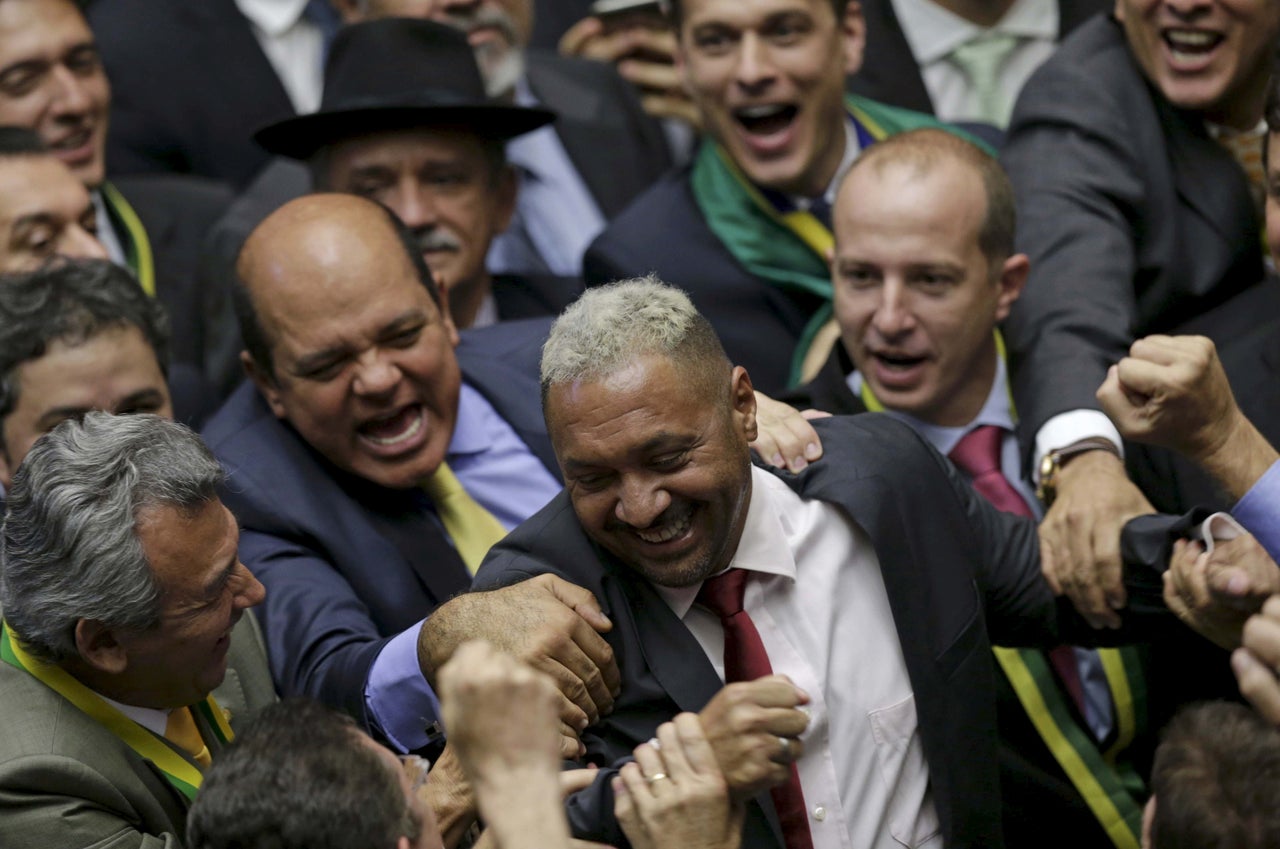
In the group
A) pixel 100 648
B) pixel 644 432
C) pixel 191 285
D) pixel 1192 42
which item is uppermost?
pixel 1192 42

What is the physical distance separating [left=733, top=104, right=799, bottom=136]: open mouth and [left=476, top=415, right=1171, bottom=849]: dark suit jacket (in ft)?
5.32

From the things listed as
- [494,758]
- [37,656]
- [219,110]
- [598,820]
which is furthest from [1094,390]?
[219,110]

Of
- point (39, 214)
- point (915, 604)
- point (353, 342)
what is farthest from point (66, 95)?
point (915, 604)

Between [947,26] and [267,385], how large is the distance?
101 inches

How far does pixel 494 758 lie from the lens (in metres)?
2.18

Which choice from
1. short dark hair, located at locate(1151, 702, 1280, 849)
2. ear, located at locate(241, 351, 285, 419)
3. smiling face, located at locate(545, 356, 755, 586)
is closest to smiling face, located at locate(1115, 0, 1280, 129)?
smiling face, located at locate(545, 356, 755, 586)

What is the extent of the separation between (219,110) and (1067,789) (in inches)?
136

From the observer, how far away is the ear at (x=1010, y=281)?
398cm

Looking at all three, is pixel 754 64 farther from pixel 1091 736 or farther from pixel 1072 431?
pixel 1091 736

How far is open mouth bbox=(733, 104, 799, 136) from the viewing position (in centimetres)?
472

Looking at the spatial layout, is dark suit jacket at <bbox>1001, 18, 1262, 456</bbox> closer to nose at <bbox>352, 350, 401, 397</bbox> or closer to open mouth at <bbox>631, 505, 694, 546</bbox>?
open mouth at <bbox>631, 505, 694, 546</bbox>

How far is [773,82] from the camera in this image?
15.4ft

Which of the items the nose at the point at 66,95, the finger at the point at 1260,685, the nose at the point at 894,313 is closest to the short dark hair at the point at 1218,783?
the finger at the point at 1260,685

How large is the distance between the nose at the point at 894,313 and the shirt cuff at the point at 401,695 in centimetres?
133
